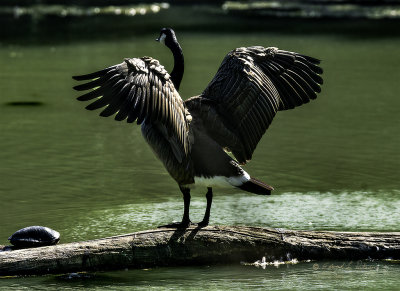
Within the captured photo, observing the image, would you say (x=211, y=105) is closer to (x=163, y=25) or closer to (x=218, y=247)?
(x=218, y=247)

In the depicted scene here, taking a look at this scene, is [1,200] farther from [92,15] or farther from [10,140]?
[92,15]

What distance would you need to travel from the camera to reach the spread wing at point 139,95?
5.20 meters

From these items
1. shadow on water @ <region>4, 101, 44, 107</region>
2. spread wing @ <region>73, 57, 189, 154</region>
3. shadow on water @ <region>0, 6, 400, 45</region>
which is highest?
shadow on water @ <region>0, 6, 400, 45</region>

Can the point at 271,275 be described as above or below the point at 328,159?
below

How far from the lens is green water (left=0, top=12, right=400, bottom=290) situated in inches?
225

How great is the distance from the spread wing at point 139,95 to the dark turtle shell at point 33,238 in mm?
1225

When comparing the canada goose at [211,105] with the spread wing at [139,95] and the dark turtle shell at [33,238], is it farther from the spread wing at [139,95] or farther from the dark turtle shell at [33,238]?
the dark turtle shell at [33,238]

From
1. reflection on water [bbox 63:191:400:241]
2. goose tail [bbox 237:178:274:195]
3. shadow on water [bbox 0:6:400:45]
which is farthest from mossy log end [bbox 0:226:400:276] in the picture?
shadow on water [bbox 0:6:400:45]

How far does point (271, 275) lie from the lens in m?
5.70

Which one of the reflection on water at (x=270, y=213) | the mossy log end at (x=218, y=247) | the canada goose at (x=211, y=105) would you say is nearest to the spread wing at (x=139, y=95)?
the canada goose at (x=211, y=105)

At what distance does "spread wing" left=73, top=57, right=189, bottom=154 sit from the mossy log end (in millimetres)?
707

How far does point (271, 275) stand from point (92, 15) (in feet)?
79.6

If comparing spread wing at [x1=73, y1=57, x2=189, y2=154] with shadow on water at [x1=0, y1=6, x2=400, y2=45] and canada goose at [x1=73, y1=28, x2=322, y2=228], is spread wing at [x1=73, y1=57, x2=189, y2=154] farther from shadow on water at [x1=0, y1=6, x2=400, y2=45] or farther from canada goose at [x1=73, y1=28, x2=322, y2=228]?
shadow on water at [x1=0, y1=6, x2=400, y2=45]

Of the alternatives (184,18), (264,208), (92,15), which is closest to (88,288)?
(264,208)
